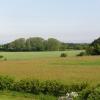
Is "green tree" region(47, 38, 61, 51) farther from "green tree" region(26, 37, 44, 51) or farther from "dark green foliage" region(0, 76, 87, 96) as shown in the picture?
"dark green foliage" region(0, 76, 87, 96)

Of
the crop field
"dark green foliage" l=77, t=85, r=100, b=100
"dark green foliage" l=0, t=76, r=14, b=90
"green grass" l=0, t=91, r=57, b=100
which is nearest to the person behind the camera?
"dark green foliage" l=77, t=85, r=100, b=100

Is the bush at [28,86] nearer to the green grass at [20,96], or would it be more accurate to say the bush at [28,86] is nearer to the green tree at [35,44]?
the green grass at [20,96]

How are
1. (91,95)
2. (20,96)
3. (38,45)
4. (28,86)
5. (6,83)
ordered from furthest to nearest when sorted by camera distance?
1. (38,45)
2. (6,83)
3. (28,86)
4. (20,96)
5. (91,95)

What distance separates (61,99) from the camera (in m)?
17.1

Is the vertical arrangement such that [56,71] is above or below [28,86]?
above

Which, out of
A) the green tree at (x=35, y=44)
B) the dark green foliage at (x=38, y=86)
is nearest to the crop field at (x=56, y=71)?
the dark green foliage at (x=38, y=86)

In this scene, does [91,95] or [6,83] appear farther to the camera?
[6,83]

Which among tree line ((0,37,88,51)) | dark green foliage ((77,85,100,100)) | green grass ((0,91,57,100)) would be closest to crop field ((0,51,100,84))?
green grass ((0,91,57,100))

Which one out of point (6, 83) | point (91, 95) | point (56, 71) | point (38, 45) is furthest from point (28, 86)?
point (38, 45)

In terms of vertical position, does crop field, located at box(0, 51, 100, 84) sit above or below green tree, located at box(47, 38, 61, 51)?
below

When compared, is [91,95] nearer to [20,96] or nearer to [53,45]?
[20,96]

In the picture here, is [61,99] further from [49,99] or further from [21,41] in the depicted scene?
[21,41]

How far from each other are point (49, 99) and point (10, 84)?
192 inches

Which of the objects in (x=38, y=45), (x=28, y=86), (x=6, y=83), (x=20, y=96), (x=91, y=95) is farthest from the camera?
(x=38, y=45)
